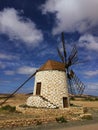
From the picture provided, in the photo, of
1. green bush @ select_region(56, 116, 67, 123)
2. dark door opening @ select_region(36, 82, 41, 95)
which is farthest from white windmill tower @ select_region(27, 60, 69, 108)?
green bush @ select_region(56, 116, 67, 123)

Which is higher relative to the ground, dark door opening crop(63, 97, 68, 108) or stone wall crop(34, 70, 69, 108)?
stone wall crop(34, 70, 69, 108)

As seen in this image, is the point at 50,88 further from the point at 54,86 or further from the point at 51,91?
the point at 54,86

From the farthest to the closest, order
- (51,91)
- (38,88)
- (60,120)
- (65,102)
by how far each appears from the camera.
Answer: (38,88) → (65,102) → (51,91) → (60,120)

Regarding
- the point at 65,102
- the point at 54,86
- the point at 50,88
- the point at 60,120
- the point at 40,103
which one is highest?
the point at 54,86

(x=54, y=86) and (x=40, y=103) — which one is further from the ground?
(x=54, y=86)

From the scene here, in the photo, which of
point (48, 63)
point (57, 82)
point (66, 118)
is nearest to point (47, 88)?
point (57, 82)

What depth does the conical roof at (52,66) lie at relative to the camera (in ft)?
80.8

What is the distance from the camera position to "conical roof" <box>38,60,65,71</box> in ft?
80.8

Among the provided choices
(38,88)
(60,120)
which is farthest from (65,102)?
(60,120)

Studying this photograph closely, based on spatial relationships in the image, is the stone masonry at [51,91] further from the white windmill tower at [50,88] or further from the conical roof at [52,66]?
the conical roof at [52,66]

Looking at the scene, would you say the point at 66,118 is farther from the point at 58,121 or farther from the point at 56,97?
the point at 56,97

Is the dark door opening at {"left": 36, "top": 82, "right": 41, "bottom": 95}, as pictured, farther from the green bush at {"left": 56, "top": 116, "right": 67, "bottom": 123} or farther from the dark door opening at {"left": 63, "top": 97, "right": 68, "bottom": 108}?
the green bush at {"left": 56, "top": 116, "right": 67, "bottom": 123}

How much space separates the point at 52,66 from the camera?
24.8 m

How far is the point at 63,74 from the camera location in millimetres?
24859
